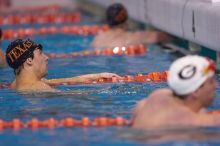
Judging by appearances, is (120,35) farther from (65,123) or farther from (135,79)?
(65,123)

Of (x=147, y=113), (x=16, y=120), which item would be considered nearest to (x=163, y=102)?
(x=147, y=113)

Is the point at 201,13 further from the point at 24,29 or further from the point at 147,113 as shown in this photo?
the point at 24,29

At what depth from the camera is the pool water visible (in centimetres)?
642

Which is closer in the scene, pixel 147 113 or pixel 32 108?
pixel 147 113

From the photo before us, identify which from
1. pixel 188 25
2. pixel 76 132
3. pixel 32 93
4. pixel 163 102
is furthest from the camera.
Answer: pixel 188 25

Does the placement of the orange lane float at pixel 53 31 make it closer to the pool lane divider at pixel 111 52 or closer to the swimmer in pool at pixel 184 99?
the pool lane divider at pixel 111 52

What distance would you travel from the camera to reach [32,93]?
878 centimetres

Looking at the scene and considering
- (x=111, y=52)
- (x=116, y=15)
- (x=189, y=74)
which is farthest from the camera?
(x=116, y=15)

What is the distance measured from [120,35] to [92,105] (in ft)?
15.0

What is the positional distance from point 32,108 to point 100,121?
114 cm

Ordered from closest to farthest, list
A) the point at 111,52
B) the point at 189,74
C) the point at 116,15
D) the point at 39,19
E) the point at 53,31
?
the point at 189,74 < the point at 111,52 < the point at 116,15 < the point at 53,31 < the point at 39,19

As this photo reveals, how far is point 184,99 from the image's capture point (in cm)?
643

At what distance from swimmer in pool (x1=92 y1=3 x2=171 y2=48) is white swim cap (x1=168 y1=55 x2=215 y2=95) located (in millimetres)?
6149

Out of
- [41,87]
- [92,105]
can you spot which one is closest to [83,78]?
[41,87]
